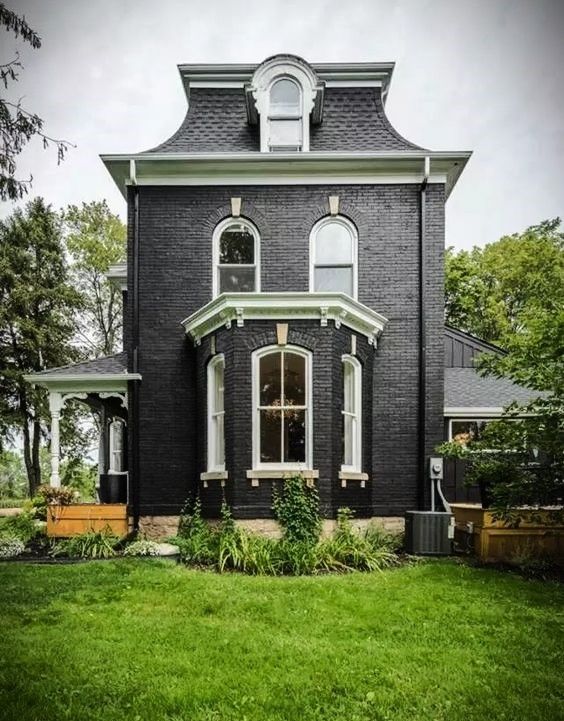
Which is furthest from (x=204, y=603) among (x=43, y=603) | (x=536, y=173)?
(x=536, y=173)

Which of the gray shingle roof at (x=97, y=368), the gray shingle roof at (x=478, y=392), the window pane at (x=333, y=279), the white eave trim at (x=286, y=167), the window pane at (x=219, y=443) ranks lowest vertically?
the window pane at (x=219, y=443)

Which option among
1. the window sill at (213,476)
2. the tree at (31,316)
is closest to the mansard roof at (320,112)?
the window sill at (213,476)

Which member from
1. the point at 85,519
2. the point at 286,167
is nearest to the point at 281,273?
the point at 286,167

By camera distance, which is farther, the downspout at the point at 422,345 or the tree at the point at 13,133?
the downspout at the point at 422,345

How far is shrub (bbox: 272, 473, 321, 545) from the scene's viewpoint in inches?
363

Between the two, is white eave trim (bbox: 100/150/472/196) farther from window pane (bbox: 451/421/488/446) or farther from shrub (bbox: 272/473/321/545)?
shrub (bbox: 272/473/321/545)

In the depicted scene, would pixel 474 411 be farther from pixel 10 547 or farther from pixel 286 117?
pixel 10 547

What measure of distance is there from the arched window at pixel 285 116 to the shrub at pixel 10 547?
8668mm

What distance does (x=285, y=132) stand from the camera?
1187 centimetres

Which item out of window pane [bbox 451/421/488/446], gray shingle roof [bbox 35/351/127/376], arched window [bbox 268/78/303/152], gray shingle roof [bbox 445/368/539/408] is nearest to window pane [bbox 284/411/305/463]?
gray shingle roof [bbox 445/368/539/408]

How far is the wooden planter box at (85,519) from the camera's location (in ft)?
34.4

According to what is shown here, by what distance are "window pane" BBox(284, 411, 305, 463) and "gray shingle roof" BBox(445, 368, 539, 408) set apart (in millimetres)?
3419

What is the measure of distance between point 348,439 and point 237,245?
4314 millimetres

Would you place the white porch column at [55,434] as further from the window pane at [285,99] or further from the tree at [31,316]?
the tree at [31,316]
